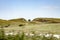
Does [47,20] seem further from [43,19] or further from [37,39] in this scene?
[37,39]

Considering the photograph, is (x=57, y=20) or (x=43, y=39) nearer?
(x=43, y=39)

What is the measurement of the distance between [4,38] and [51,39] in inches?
126

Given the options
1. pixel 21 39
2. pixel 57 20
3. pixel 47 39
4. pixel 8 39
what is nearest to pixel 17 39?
pixel 21 39

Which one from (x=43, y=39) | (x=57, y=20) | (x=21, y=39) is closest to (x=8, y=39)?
(x=21, y=39)

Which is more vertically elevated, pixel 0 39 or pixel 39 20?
pixel 0 39

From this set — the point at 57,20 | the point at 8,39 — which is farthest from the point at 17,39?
the point at 57,20

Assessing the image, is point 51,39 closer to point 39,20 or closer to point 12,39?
point 12,39

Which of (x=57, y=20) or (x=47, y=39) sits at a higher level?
(x=47, y=39)

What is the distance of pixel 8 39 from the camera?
44.5 ft

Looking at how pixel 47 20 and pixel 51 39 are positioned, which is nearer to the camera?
pixel 51 39

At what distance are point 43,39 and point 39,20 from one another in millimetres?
36306

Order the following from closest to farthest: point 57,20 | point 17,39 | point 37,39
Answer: point 17,39 < point 37,39 < point 57,20

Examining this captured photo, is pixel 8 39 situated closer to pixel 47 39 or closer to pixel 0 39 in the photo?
pixel 0 39

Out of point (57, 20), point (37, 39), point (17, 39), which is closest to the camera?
point (17, 39)
